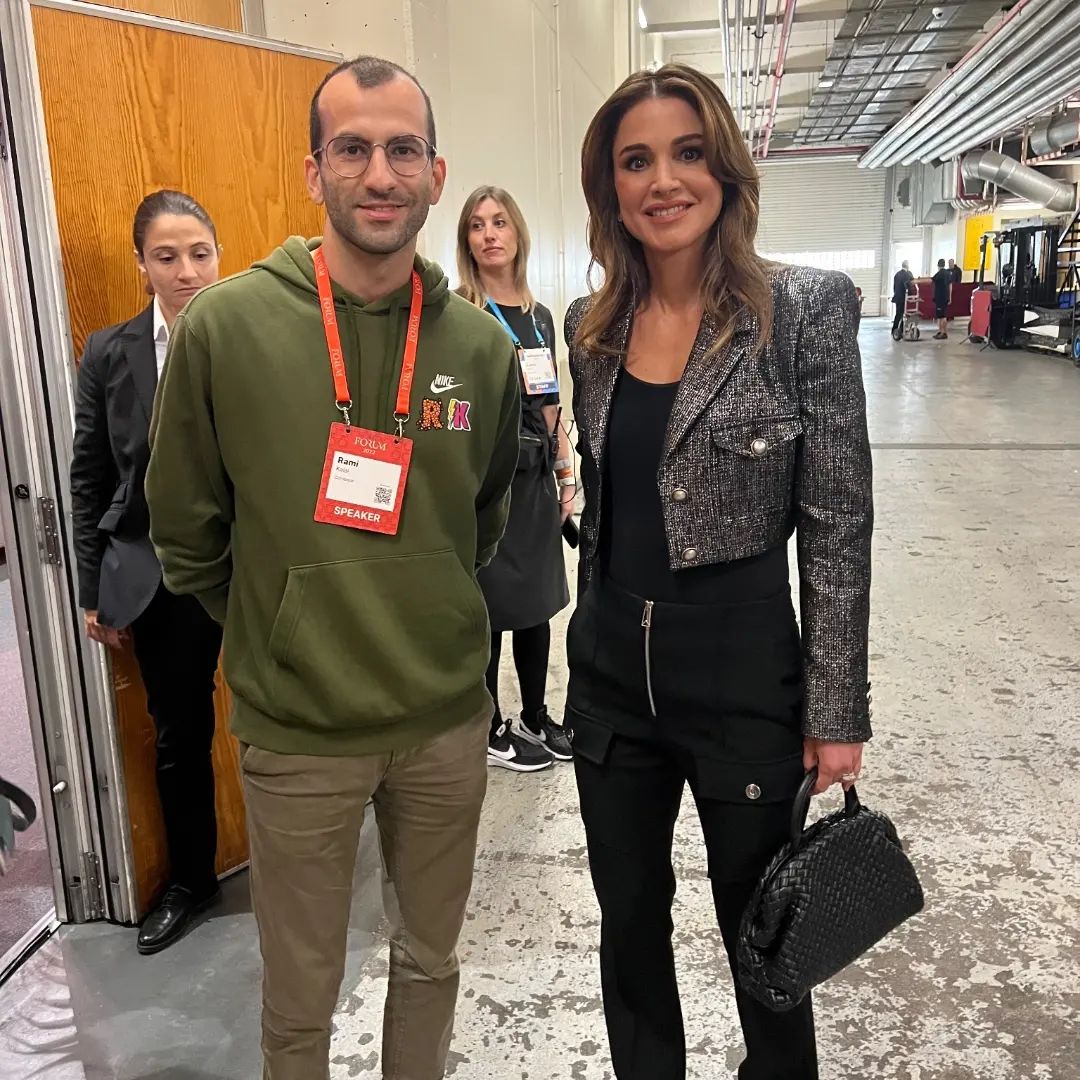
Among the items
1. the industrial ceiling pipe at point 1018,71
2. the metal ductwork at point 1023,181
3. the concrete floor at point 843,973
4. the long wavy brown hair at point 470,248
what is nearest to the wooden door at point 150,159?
the concrete floor at point 843,973

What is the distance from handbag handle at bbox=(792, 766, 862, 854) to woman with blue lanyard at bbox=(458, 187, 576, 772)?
4.19ft

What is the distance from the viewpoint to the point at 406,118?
119 cm

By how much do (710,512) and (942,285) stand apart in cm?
1926

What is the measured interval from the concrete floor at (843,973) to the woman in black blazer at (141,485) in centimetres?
52

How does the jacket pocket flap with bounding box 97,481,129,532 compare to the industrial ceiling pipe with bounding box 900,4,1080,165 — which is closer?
the jacket pocket flap with bounding box 97,481,129,532

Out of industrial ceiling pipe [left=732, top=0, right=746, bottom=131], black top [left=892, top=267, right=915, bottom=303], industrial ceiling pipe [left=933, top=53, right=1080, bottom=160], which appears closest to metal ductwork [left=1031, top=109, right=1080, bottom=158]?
industrial ceiling pipe [left=933, top=53, right=1080, bottom=160]

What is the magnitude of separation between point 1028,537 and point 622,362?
445 centimetres

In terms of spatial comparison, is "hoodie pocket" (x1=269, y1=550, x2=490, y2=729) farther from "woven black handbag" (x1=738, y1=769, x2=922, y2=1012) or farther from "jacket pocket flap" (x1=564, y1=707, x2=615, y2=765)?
"woven black handbag" (x1=738, y1=769, x2=922, y2=1012)

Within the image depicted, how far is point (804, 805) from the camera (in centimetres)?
120

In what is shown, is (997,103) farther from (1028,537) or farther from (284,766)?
(284,766)

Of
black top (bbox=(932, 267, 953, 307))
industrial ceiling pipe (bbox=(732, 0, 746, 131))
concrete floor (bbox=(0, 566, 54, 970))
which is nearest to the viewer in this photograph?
concrete floor (bbox=(0, 566, 54, 970))

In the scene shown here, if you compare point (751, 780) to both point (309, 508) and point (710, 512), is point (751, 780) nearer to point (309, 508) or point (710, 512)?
point (710, 512)

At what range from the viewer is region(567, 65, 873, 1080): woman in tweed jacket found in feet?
3.81

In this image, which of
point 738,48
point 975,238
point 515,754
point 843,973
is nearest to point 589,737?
point 843,973
